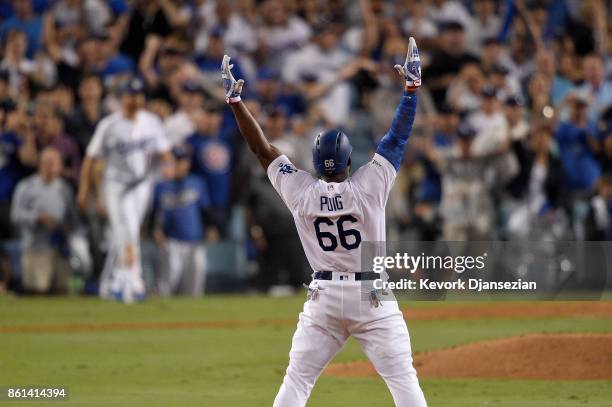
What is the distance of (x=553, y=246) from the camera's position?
16906 mm

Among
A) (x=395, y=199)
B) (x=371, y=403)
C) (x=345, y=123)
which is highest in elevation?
(x=345, y=123)

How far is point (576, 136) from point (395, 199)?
2.90m

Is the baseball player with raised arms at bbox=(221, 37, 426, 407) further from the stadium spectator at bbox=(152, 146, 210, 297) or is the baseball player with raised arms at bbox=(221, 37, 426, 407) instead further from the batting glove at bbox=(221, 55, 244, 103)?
the stadium spectator at bbox=(152, 146, 210, 297)

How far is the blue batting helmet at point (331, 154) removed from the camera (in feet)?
21.2

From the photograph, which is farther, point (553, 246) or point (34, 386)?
point (553, 246)

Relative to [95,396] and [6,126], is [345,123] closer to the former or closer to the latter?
[6,126]

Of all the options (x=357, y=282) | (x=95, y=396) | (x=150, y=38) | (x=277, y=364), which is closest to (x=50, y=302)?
(x=150, y=38)

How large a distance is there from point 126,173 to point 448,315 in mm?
4790

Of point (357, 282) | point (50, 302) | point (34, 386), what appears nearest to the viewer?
point (357, 282)

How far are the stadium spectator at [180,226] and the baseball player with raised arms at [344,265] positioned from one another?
10.7 meters

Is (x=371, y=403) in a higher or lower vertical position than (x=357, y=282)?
lower

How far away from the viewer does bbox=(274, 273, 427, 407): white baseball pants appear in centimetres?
620

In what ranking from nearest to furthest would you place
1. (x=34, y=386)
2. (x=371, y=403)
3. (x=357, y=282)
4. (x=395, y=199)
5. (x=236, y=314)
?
1. (x=357, y=282)
2. (x=371, y=403)
3. (x=34, y=386)
4. (x=236, y=314)
5. (x=395, y=199)

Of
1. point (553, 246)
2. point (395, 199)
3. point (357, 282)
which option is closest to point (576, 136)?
point (553, 246)
